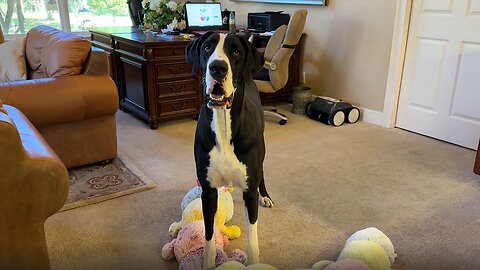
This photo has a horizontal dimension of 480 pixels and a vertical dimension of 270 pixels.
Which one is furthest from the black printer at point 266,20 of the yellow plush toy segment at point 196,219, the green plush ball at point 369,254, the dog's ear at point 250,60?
the green plush ball at point 369,254

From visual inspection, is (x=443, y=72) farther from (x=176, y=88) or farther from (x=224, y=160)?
(x=224, y=160)

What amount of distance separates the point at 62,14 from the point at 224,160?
155 inches

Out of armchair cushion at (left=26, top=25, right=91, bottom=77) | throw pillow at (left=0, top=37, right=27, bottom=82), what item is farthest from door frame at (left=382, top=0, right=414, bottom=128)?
throw pillow at (left=0, top=37, right=27, bottom=82)

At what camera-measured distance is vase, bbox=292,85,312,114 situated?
4.04m

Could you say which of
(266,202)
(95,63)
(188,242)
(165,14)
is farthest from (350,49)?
(188,242)

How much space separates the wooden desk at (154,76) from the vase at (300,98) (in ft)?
2.05

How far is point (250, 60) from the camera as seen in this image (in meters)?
1.50

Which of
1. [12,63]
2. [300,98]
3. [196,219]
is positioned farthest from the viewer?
[300,98]

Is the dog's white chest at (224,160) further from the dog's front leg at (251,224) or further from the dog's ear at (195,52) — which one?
the dog's ear at (195,52)

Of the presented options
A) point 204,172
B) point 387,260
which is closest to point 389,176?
point 387,260

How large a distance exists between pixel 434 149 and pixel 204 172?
7.52ft

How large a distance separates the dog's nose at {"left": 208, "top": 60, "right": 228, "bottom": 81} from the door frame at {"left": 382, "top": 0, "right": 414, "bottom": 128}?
2578mm

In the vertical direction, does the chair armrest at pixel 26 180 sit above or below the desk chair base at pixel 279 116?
above

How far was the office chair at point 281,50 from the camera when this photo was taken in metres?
3.43
